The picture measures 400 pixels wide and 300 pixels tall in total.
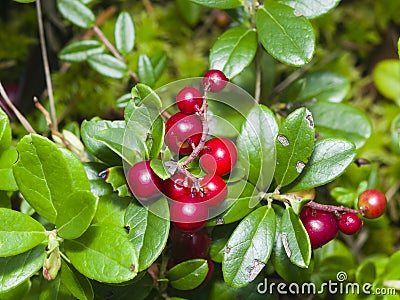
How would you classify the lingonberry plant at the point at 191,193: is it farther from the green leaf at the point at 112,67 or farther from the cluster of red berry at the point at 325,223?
the green leaf at the point at 112,67

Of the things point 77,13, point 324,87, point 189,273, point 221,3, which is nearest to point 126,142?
point 189,273

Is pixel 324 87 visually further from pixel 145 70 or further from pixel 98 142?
pixel 98 142

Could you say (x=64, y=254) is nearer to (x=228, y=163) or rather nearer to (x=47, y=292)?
(x=47, y=292)

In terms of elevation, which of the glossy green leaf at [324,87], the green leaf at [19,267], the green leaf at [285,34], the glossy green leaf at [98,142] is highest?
the green leaf at [285,34]

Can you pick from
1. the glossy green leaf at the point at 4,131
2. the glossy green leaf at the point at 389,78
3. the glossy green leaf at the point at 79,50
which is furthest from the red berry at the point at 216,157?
the glossy green leaf at the point at 389,78

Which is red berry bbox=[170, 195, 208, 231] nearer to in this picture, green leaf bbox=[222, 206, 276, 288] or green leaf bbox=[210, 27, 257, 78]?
green leaf bbox=[222, 206, 276, 288]

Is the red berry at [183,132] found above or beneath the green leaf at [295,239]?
above

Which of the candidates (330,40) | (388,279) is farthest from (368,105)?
(388,279)
